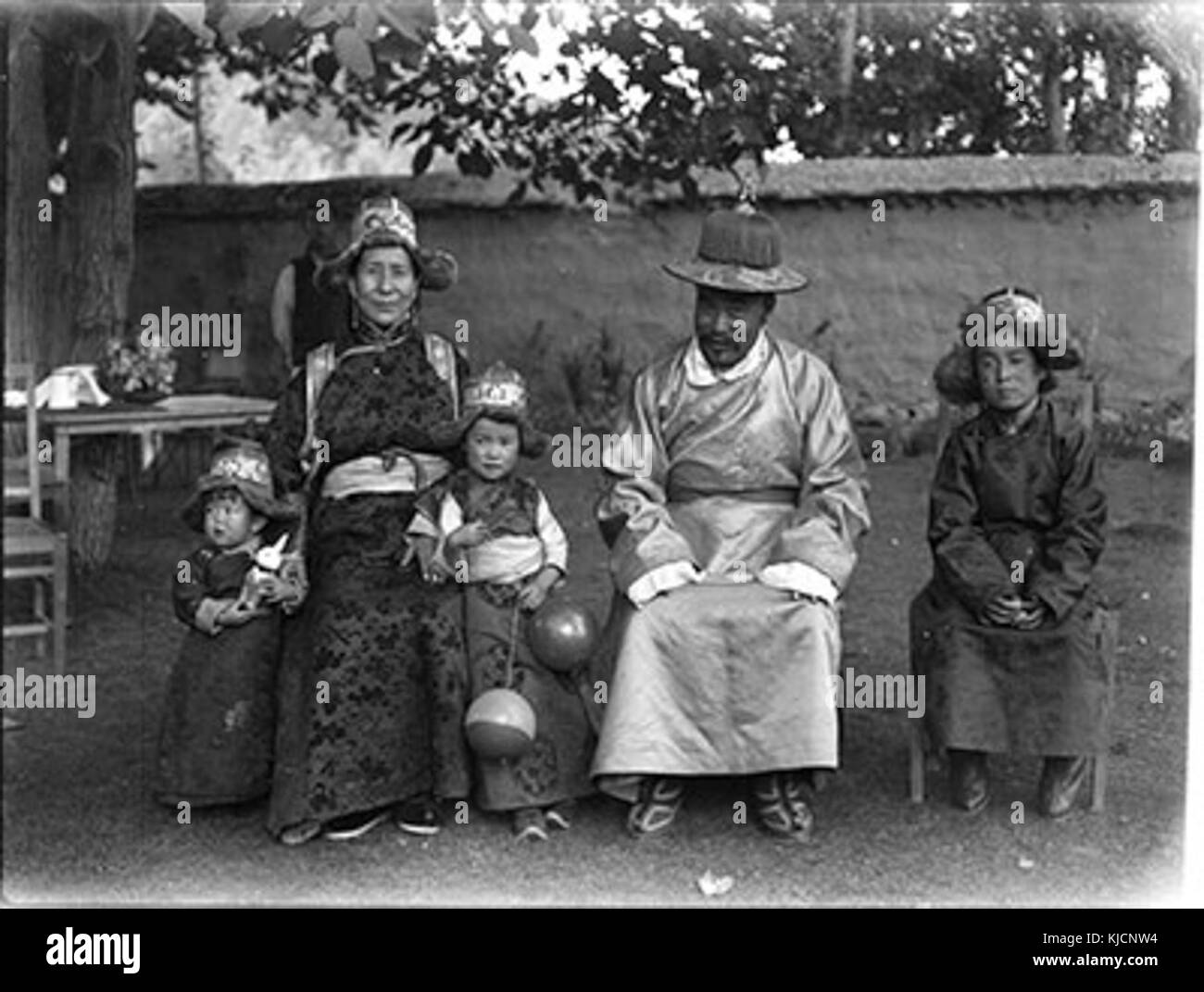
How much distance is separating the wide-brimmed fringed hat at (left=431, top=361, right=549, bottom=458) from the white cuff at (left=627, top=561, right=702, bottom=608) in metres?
0.45

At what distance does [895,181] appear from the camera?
32.2 feet

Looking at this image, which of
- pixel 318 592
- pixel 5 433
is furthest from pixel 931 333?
pixel 318 592

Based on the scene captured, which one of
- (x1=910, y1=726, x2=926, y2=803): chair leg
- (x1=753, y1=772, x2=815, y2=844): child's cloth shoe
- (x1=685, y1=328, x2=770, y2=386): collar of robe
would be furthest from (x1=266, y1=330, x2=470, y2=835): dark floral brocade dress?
(x1=910, y1=726, x2=926, y2=803): chair leg

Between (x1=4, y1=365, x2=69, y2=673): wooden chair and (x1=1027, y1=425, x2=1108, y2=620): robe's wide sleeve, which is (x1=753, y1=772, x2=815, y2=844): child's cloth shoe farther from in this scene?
(x1=4, y1=365, x2=69, y2=673): wooden chair

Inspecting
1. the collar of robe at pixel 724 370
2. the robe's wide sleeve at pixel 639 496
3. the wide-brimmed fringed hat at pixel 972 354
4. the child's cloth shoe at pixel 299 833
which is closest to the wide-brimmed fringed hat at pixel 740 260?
the collar of robe at pixel 724 370

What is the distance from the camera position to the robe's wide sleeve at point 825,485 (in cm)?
486

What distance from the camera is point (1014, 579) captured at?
493 centimetres

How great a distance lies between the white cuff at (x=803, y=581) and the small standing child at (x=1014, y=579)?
0.37m

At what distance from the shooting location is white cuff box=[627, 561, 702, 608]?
480cm

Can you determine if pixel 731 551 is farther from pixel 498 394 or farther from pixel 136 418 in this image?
pixel 136 418

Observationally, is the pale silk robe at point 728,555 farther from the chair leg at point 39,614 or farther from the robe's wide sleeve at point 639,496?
the chair leg at point 39,614

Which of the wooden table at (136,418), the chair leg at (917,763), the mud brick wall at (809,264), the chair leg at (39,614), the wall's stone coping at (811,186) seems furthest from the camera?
the wall's stone coping at (811,186)
